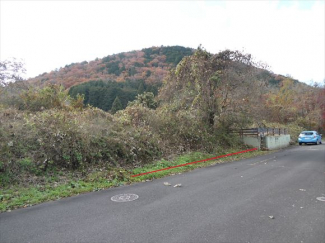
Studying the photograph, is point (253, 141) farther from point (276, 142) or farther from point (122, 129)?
point (122, 129)

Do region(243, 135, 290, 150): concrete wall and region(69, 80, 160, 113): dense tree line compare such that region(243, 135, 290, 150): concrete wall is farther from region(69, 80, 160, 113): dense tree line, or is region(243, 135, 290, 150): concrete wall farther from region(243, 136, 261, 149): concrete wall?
region(69, 80, 160, 113): dense tree line

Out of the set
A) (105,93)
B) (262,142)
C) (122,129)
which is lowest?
(262,142)

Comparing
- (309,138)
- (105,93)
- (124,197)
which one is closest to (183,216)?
(124,197)

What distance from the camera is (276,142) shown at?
70.4 feet

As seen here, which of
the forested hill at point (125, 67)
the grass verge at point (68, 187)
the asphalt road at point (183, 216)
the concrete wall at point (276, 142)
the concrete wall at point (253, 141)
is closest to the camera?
the asphalt road at point (183, 216)

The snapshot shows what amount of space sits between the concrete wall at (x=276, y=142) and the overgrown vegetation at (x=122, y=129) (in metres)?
1.69

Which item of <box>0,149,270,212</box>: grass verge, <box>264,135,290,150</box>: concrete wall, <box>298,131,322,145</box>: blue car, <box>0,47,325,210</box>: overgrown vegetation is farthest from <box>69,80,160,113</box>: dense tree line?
<box>0,149,270,212</box>: grass verge

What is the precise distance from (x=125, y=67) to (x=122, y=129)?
57728mm

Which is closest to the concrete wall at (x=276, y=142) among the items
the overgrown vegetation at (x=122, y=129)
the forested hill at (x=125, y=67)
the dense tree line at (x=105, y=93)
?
the overgrown vegetation at (x=122, y=129)

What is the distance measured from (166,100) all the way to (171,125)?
332 cm

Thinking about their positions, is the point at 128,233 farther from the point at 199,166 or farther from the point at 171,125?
the point at 171,125

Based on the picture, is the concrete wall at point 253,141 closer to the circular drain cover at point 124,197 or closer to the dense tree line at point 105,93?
the circular drain cover at point 124,197

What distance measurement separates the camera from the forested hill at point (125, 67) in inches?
2178

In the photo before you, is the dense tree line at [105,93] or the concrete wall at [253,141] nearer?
the concrete wall at [253,141]
